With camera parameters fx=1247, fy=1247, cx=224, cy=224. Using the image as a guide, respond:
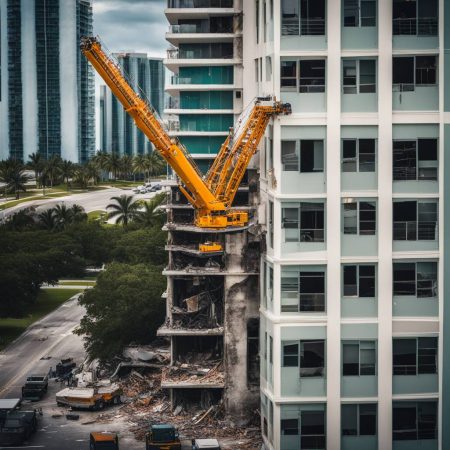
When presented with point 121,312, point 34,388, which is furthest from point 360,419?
point 121,312

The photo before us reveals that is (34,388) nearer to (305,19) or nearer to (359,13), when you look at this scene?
(305,19)

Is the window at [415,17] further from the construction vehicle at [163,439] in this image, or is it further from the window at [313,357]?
the construction vehicle at [163,439]

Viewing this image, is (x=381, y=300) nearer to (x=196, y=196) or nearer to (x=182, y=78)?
(x=196, y=196)

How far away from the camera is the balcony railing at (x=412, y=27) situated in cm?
4859

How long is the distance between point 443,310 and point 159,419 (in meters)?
23.4

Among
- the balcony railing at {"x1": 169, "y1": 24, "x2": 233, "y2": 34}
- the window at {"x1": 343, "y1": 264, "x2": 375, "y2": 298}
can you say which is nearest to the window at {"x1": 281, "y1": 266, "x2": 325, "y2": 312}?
the window at {"x1": 343, "y1": 264, "x2": 375, "y2": 298}

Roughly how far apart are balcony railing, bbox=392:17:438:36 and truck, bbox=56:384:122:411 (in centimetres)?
3327

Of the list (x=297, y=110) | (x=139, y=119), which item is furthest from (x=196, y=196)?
(x=297, y=110)

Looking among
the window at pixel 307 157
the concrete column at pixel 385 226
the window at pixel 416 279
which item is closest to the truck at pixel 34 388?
the concrete column at pixel 385 226

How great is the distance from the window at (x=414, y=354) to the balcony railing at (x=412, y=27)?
39.4ft

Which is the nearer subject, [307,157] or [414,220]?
[414,220]

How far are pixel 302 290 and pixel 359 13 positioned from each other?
1114 cm

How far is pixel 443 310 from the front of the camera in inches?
1943

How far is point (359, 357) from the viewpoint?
163 feet
